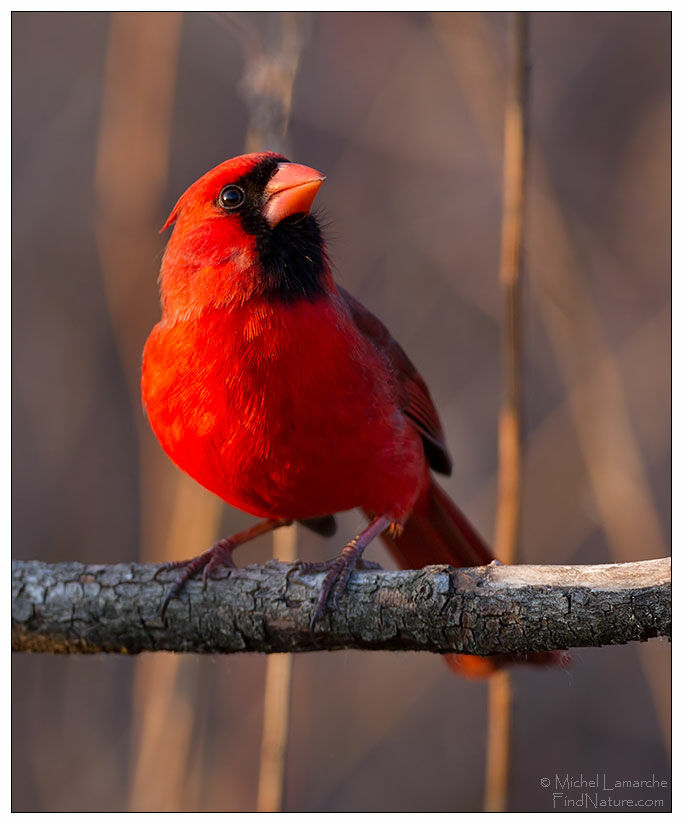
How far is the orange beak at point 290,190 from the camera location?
8.22 ft

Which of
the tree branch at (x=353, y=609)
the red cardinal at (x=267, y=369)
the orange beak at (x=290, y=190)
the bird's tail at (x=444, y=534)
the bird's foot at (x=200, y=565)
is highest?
the orange beak at (x=290, y=190)

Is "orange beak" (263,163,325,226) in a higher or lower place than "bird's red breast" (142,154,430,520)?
higher

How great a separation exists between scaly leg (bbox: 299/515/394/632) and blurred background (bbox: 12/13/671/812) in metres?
0.57

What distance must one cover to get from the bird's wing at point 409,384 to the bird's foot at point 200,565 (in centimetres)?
70

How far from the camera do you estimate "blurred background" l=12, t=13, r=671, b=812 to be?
3.10m

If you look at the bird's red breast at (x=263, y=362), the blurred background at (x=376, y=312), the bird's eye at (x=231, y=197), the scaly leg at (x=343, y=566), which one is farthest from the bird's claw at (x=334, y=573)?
the bird's eye at (x=231, y=197)

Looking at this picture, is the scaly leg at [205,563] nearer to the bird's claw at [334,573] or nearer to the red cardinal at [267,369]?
the red cardinal at [267,369]

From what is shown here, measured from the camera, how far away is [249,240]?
103 inches

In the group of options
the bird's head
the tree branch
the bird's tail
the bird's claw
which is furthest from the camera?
the bird's tail

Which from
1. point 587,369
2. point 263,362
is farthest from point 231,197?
point 587,369

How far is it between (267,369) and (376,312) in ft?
4.60

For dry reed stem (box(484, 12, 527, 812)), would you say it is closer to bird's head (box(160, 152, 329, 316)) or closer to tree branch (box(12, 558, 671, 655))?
tree branch (box(12, 558, 671, 655))

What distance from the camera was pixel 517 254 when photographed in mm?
2549

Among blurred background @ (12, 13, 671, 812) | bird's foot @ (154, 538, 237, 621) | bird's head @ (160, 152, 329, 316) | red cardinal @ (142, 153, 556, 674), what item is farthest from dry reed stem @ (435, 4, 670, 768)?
bird's foot @ (154, 538, 237, 621)
